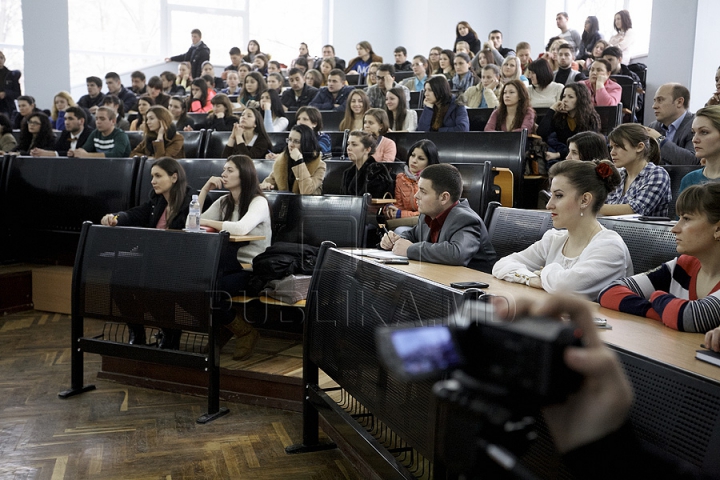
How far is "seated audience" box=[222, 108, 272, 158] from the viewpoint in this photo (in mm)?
4871

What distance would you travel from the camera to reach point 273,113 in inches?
246

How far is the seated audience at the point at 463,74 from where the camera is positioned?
672 centimetres

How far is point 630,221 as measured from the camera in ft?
7.20

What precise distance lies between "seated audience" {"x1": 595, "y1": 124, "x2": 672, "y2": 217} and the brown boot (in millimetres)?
1692

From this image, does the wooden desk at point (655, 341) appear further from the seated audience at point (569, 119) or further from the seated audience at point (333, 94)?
the seated audience at point (333, 94)

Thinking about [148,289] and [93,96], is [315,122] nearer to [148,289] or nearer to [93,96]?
[148,289]

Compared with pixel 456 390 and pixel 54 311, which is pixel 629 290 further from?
pixel 54 311

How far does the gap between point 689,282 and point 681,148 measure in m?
2.31

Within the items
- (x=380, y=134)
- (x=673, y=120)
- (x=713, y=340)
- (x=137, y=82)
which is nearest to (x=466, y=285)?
(x=713, y=340)

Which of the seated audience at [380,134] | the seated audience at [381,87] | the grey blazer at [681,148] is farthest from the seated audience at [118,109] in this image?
the grey blazer at [681,148]

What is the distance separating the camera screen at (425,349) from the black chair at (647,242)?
1941 mm

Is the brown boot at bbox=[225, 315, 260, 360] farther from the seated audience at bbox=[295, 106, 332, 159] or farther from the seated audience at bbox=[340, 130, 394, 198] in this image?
the seated audience at bbox=[295, 106, 332, 159]

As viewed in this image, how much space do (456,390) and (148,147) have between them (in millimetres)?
5302

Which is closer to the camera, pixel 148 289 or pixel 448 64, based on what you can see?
pixel 148 289
